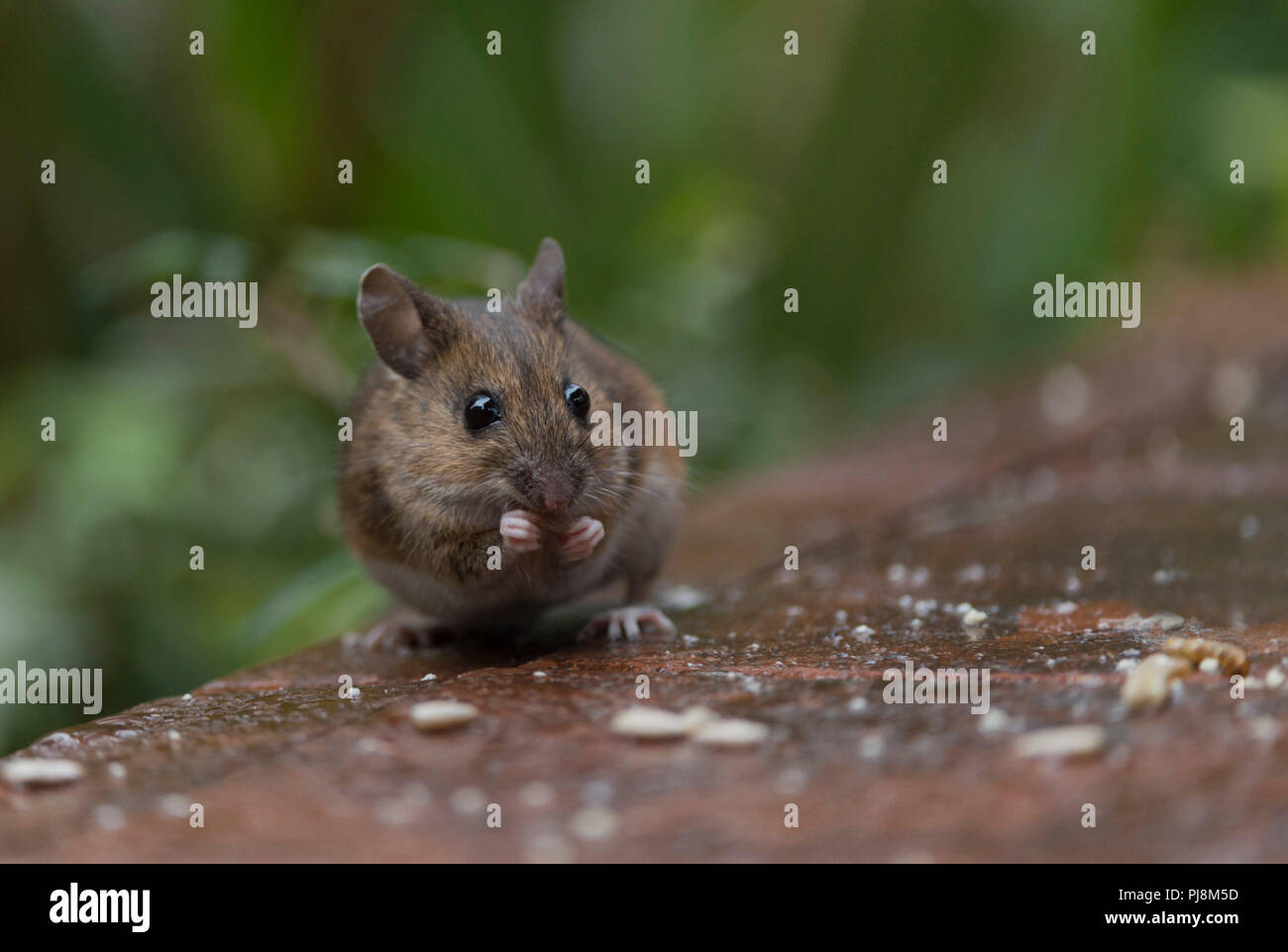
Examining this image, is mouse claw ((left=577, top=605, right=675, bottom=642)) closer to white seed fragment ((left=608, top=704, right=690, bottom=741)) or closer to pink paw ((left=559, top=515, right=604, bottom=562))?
pink paw ((left=559, top=515, right=604, bottom=562))

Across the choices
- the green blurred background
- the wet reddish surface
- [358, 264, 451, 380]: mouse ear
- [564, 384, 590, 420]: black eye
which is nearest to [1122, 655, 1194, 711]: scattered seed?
the wet reddish surface

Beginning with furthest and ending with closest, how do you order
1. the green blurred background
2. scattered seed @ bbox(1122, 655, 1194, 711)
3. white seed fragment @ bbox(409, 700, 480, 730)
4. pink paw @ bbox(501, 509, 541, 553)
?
the green blurred background
pink paw @ bbox(501, 509, 541, 553)
white seed fragment @ bbox(409, 700, 480, 730)
scattered seed @ bbox(1122, 655, 1194, 711)

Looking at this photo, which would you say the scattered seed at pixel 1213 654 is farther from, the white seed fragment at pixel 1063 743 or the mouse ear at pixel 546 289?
the mouse ear at pixel 546 289

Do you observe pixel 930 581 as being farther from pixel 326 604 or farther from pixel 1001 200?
pixel 1001 200

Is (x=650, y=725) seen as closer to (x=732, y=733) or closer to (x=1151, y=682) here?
(x=732, y=733)

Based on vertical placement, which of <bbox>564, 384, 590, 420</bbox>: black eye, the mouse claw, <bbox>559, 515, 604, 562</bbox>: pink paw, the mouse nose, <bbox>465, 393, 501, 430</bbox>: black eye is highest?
<bbox>564, 384, 590, 420</bbox>: black eye

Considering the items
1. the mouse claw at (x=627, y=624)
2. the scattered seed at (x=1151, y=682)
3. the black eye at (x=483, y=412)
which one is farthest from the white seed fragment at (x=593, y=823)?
the black eye at (x=483, y=412)

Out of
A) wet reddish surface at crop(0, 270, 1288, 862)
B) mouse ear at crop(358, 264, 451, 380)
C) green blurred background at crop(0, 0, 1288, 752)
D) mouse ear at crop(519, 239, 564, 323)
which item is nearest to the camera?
wet reddish surface at crop(0, 270, 1288, 862)
